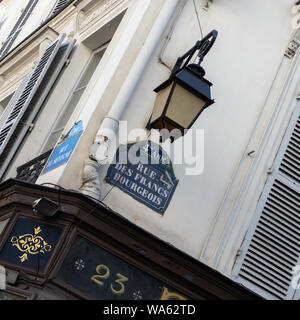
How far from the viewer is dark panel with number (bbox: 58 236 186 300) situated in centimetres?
664

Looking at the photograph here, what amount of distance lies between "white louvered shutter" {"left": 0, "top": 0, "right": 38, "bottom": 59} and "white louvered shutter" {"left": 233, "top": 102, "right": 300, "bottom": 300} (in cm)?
711

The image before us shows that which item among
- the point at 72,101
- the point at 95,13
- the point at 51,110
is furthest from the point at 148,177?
the point at 95,13

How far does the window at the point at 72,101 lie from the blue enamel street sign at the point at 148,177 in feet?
6.04

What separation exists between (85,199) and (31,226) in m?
0.65

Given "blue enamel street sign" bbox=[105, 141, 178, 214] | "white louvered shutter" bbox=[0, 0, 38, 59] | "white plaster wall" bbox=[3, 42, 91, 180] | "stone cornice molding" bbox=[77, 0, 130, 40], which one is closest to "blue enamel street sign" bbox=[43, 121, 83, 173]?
"blue enamel street sign" bbox=[105, 141, 178, 214]

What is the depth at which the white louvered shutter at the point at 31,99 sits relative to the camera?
30.3 feet

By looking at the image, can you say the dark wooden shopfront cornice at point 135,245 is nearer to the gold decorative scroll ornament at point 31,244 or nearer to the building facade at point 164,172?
the building facade at point 164,172

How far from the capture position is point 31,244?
22.4ft

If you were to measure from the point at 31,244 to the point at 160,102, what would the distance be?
1779 mm

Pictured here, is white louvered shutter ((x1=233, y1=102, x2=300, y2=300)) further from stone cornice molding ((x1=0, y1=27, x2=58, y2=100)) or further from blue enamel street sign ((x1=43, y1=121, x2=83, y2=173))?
stone cornice molding ((x1=0, y1=27, x2=58, y2=100))

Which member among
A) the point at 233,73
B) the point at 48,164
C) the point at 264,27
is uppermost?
the point at 264,27
